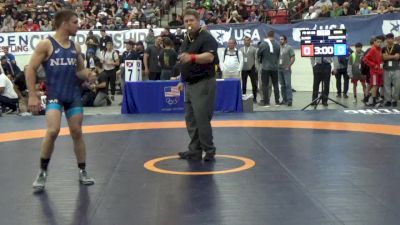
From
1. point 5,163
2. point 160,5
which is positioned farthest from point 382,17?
point 5,163

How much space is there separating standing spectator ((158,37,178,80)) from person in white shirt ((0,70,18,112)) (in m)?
3.14

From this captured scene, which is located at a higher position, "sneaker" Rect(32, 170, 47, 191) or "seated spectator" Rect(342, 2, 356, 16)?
"seated spectator" Rect(342, 2, 356, 16)

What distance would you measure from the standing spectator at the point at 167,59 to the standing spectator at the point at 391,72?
436cm

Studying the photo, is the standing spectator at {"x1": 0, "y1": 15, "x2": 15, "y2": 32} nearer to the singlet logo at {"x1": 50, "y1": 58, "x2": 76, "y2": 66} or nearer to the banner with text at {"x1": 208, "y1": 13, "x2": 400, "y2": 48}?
the banner with text at {"x1": 208, "y1": 13, "x2": 400, "y2": 48}

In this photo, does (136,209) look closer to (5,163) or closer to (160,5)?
(5,163)

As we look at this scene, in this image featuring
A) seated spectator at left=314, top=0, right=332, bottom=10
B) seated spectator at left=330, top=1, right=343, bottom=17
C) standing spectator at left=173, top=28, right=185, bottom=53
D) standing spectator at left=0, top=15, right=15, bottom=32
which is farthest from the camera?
standing spectator at left=0, top=15, right=15, bottom=32

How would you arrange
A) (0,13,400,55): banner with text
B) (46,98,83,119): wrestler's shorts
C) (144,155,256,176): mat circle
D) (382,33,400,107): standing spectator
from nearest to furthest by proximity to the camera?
1. (46,98,83,119): wrestler's shorts
2. (144,155,256,176): mat circle
3. (382,33,400,107): standing spectator
4. (0,13,400,55): banner with text

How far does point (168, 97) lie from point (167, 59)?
2004 mm

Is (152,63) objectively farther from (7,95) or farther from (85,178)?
(85,178)

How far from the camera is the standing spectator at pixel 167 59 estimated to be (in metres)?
13.1

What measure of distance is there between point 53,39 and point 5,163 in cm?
181

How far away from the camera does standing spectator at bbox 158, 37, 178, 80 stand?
13078 millimetres

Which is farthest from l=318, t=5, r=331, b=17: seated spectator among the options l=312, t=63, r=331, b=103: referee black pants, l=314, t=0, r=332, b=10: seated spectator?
l=312, t=63, r=331, b=103: referee black pants

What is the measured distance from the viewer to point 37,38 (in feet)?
54.2
